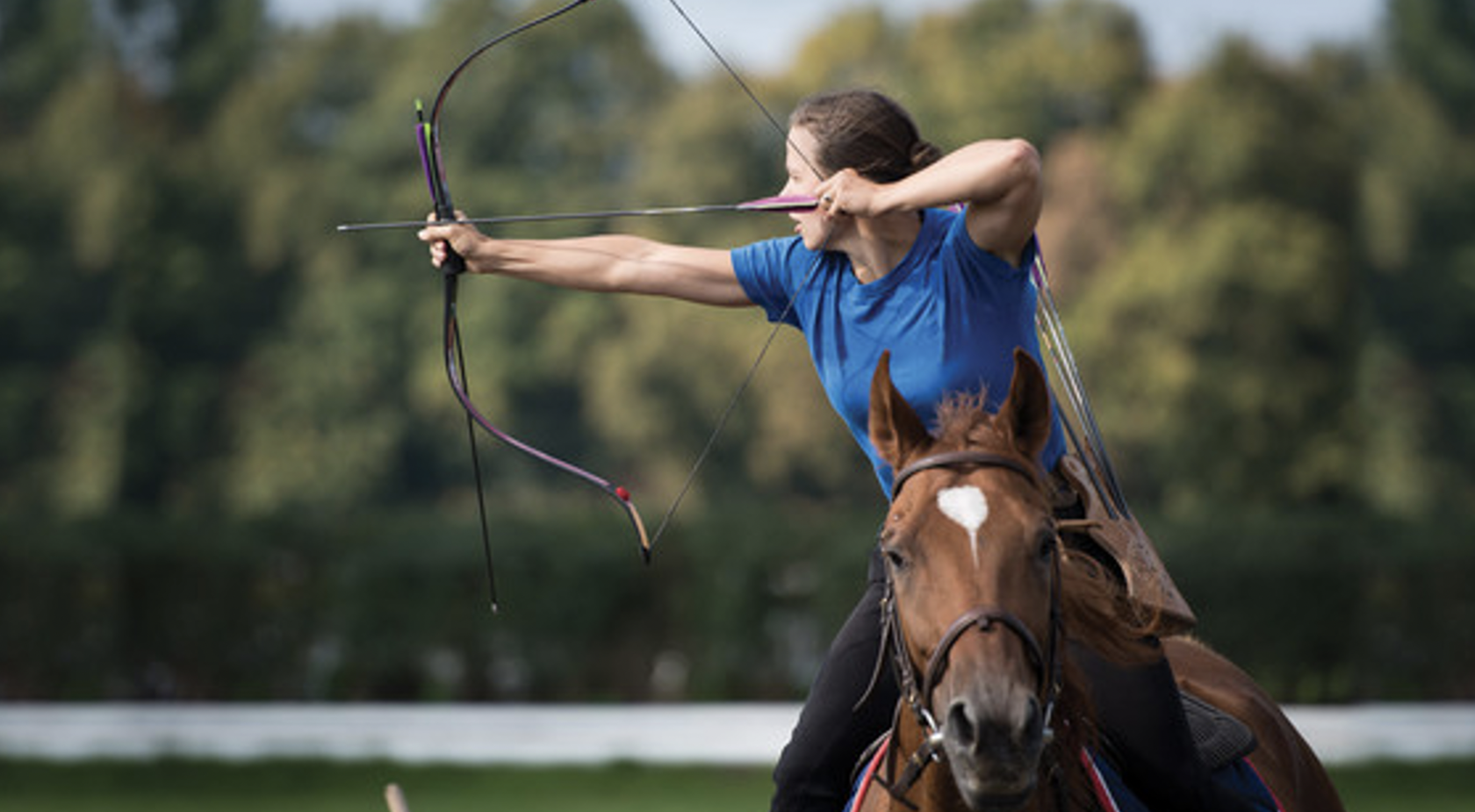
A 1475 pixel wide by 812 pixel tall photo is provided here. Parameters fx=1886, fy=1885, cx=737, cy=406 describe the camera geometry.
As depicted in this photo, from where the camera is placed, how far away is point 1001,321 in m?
4.20

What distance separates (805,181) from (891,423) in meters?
0.92

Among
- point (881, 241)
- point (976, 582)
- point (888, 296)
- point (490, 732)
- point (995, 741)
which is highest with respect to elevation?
point (490, 732)

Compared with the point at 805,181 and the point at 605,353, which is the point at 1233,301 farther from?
the point at 805,181

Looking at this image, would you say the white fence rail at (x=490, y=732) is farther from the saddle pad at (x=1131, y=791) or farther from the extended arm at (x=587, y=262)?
the extended arm at (x=587, y=262)

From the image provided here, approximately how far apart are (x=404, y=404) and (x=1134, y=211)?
395 inches

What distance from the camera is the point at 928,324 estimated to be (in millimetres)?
4180

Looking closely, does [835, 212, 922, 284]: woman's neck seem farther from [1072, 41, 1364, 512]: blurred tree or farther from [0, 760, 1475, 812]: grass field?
[1072, 41, 1364, 512]: blurred tree

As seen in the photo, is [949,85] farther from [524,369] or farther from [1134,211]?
[524,369]

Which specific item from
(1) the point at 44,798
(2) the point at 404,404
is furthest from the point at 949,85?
(1) the point at 44,798

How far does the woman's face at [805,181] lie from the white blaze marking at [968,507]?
974 millimetres

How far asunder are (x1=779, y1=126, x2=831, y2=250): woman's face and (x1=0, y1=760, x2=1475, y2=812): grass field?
1000 cm

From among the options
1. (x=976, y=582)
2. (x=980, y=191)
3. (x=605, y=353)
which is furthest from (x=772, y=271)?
(x=605, y=353)

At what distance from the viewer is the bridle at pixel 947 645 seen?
3.44 meters

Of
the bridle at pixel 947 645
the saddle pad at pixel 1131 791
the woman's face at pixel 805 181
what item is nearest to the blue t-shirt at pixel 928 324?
the woman's face at pixel 805 181
